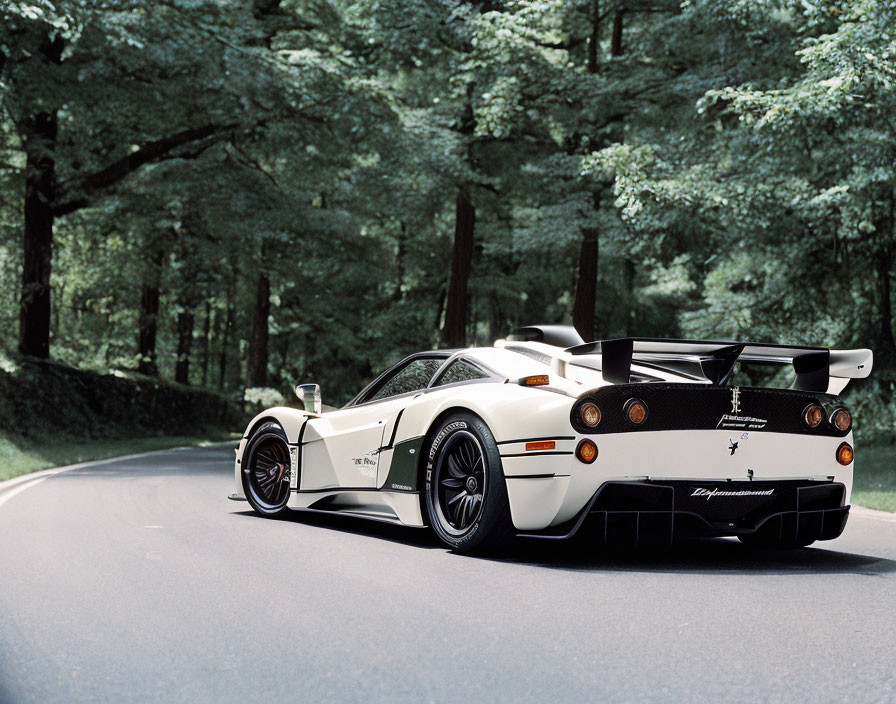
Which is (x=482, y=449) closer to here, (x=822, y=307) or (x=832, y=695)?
(x=832, y=695)

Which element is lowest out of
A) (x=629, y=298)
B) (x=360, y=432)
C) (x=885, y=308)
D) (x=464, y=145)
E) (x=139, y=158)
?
(x=360, y=432)

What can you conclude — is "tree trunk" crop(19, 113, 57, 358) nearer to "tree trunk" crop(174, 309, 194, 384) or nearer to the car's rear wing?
"tree trunk" crop(174, 309, 194, 384)

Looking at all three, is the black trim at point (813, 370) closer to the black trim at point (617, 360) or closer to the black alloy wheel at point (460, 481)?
the black trim at point (617, 360)

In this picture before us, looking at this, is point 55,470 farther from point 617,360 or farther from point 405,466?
point 617,360

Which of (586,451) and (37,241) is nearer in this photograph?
(586,451)

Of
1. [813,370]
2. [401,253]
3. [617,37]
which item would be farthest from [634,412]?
[401,253]

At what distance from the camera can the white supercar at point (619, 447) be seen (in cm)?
601

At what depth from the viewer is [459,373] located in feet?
23.8

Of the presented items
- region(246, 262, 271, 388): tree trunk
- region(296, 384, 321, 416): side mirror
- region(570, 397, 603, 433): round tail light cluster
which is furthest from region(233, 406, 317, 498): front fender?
region(246, 262, 271, 388): tree trunk

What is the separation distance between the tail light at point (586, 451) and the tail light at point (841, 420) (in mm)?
1687

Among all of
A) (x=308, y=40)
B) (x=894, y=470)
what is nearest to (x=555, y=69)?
(x=308, y=40)

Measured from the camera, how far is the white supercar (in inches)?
237

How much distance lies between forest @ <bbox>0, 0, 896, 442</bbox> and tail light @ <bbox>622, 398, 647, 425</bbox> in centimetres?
802

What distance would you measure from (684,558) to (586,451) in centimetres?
126
